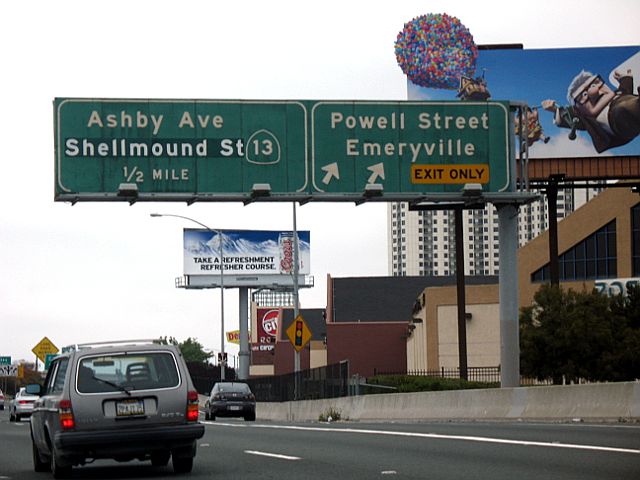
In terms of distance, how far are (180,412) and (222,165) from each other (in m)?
19.2

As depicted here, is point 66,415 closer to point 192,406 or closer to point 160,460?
point 192,406

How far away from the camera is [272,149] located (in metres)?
34.5

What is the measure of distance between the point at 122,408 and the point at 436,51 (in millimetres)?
43693

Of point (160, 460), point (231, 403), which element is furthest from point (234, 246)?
point (160, 460)

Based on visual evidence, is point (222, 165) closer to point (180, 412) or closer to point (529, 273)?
point (180, 412)

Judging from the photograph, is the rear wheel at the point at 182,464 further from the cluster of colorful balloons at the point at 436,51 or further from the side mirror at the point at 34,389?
the cluster of colorful balloons at the point at 436,51

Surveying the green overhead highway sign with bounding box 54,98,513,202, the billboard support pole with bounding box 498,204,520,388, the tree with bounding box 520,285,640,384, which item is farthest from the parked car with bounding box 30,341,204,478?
the tree with bounding box 520,285,640,384

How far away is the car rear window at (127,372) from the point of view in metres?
15.5

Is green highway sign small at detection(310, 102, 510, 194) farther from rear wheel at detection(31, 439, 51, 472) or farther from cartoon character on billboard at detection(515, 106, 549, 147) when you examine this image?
cartoon character on billboard at detection(515, 106, 549, 147)

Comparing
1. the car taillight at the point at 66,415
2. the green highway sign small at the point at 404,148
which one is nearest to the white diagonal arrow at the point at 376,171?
the green highway sign small at the point at 404,148

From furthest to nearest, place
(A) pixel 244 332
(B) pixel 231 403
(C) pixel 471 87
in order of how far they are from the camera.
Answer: (A) pixel 244 332 < (C) pixel 471 87 < (B) pixel 231 403

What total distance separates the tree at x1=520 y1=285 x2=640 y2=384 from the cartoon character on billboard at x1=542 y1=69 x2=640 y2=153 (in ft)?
22.3

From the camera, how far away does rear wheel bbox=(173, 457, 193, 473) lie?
51.8ft

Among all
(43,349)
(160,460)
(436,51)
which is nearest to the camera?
(160,460)
